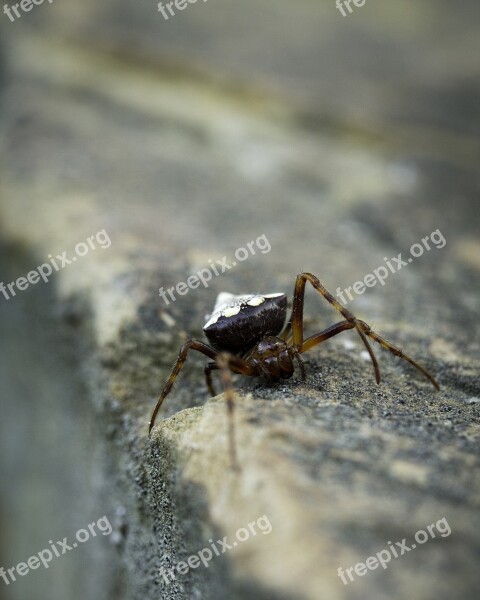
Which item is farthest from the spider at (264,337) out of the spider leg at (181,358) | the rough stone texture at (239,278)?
the rough stone texture at (239,278)

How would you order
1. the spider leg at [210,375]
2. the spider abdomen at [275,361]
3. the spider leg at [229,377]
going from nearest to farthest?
the spider leg at [229,377] → the spider abdomen at [275,361] → the spider leg at [210,375]

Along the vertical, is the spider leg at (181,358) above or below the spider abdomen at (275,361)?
above

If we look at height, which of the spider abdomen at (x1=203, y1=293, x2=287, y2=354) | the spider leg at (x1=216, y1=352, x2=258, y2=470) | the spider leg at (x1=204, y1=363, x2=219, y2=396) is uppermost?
the spider abdomen at (x1=203, y1=293, x2=287, y2=354)

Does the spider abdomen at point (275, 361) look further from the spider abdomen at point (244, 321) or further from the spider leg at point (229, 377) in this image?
the spider abdomen at point (244, 321)

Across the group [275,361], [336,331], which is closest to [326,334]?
[336,331]

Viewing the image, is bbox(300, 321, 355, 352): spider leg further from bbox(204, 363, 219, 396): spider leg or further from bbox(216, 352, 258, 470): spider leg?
bbox(204, 363, 219, 396): spider leg

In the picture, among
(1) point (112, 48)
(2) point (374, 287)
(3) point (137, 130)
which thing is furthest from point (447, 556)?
(1) point (112, 48)

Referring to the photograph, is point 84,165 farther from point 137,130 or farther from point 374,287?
point 374,287

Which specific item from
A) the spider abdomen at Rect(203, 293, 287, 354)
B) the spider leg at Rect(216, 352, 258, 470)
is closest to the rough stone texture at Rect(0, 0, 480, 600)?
the spider leg at Rect(216, 352, 258, 470)
